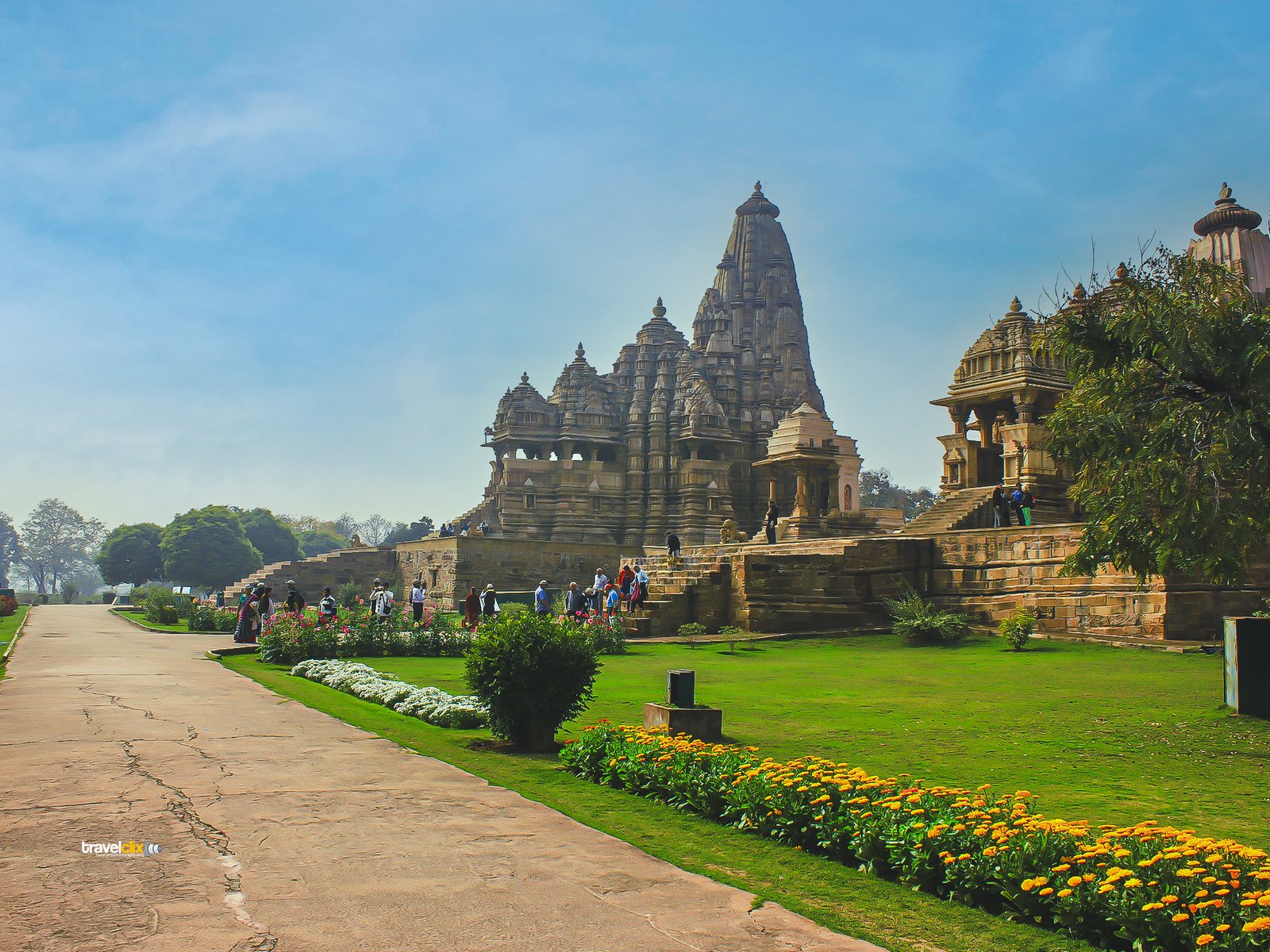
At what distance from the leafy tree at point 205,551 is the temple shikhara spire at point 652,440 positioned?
2689cm

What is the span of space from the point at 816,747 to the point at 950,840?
3.90 meters

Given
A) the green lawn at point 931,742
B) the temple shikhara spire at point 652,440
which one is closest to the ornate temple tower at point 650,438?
the temple shikhara spire at point 652,440

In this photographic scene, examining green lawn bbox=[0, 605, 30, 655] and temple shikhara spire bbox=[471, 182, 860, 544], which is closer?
green lawn bbox=[0, 605, 30, 655]

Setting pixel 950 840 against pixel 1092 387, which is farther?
pixel 1092 387

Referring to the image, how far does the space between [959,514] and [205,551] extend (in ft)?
198

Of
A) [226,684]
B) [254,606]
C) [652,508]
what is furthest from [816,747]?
[652,508]

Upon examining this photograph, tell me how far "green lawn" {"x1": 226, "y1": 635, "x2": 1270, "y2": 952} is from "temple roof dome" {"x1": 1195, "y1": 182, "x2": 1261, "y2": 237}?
21181 millimetres

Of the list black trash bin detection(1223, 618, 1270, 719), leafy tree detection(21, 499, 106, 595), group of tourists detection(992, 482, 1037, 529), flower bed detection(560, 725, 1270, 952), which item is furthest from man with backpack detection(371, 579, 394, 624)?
leafy tree detection(21, 499, 106, 595)

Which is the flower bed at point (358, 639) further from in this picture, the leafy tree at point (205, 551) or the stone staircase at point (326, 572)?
the leafy tree at point (205, 551)

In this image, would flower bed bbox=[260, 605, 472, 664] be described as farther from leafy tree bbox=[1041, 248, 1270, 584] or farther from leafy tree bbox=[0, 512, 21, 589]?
leafy tree bbox=[0, 512, 21, 589]

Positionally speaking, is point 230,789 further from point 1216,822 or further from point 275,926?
point 1216,822

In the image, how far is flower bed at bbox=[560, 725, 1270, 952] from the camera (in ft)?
15.5

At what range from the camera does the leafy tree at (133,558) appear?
263 ft

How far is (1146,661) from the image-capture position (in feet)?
51.9
